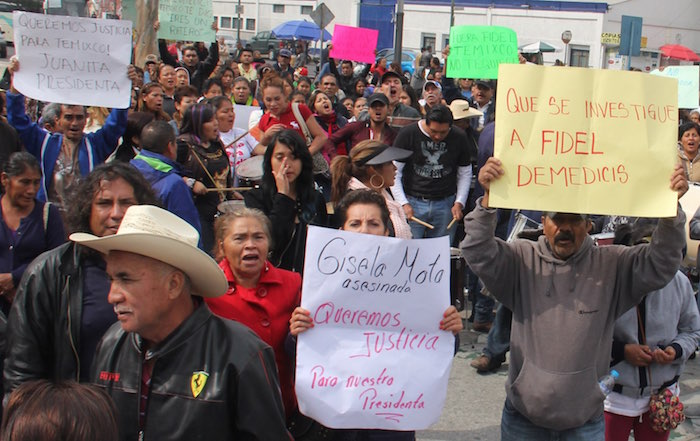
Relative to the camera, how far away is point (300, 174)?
4.76 meters

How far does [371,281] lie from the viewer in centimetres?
331

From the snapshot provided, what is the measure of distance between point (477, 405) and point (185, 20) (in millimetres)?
7292

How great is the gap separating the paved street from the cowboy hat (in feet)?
9.83

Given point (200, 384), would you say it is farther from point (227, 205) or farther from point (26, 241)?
point (227, 205)

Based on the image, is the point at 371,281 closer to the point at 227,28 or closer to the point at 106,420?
the point at 106,420

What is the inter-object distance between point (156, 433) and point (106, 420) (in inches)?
20.6

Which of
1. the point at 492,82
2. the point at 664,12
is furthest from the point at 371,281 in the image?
the point at 664,12

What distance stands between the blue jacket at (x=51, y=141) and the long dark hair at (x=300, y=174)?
1760 mm

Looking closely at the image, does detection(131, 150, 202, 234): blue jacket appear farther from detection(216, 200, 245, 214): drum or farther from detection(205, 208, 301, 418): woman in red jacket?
detection(205, 208, 301, 418): woman in red jacket

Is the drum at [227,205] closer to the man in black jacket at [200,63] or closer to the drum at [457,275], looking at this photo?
the drum at [457,275]

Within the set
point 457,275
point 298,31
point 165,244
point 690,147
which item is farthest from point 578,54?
point 165,244

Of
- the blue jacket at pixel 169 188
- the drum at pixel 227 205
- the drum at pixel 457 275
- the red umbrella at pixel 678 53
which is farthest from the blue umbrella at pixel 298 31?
the blue jacket at pixel 169 188

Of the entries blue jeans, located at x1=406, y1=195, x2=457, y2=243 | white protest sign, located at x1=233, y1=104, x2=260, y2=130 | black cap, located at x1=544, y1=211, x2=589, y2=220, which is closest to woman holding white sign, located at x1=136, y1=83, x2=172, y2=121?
white protest sign, located at x1=233, y1=104, x2=260, y2=130

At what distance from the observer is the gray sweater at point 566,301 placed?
3475 mm
